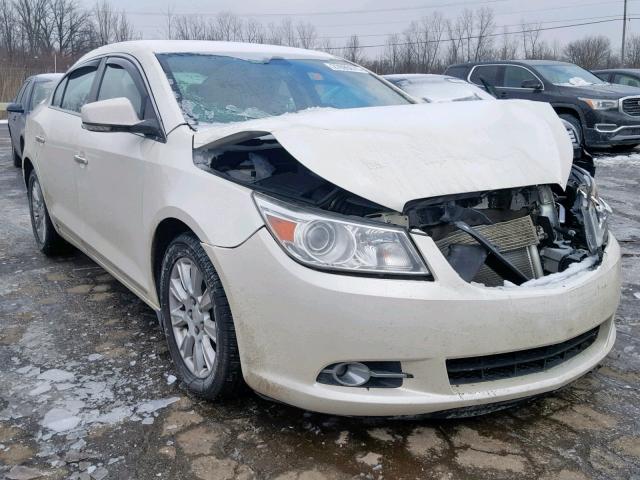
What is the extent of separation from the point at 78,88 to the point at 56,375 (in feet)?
7.10

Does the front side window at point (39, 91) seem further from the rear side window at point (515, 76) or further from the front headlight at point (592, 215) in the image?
the front headlight at point (592, 215)

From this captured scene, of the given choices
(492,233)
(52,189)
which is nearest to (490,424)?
(492,233)

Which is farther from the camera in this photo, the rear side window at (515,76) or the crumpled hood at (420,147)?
the rear side window at (515,76)

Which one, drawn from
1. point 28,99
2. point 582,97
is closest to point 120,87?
point 28,99

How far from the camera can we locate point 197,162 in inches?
104

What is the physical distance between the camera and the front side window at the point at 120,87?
3273mm

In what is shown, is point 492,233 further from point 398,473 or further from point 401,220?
point 398,473

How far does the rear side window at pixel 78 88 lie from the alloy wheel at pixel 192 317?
1.89 metres

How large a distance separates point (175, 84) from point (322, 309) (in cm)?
162

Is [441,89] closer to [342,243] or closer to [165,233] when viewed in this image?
[165,233]

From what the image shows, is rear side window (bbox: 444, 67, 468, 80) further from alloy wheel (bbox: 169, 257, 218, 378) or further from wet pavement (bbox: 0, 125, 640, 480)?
alloy wheel (bbox: 169, 257, 218, 378)

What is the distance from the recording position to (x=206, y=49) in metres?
3.57

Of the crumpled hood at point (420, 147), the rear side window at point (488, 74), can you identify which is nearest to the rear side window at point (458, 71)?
the rear side window at point (488, 74)

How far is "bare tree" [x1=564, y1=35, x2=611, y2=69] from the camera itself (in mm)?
46531
